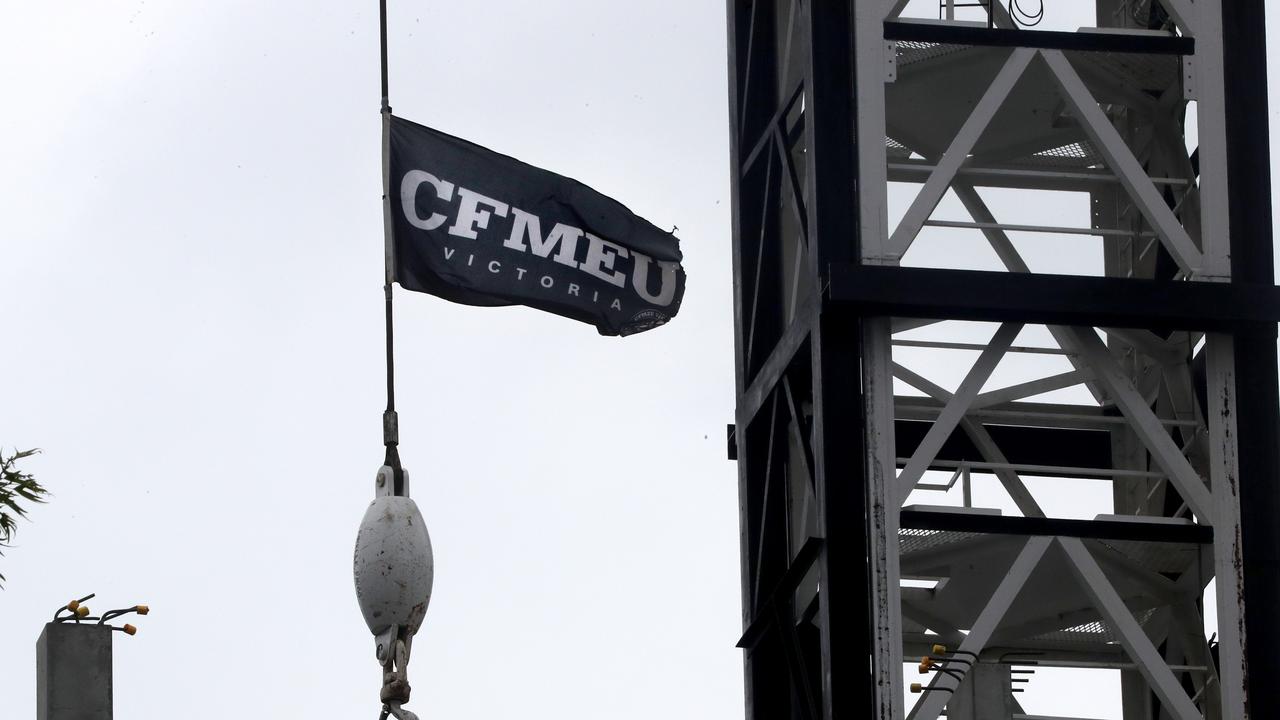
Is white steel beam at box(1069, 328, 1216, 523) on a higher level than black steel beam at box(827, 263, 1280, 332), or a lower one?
lower

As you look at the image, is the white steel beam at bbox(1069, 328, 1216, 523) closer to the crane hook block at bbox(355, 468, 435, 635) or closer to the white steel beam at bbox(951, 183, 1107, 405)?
the white steel beam at bbox(951, 183, 1107, 405)

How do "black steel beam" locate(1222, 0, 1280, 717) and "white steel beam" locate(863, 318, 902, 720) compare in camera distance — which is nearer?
"white steel beam" locate(863, 318, 902, 720)

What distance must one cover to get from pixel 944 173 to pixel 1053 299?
147cm

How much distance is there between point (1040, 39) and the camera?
26953mm

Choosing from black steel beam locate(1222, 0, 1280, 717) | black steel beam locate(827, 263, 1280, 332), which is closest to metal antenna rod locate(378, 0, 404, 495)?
black steel beam locate(827, 263, 1280, 332)

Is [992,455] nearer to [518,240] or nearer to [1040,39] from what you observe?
[1040,39]

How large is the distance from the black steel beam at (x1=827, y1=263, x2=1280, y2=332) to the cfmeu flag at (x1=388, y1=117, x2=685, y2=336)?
13.9ft

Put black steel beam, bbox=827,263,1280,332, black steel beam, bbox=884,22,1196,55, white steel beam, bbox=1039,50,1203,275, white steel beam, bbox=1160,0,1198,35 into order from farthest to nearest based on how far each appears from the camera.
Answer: white steel beam, bbox=1160,0,1198,35, black steel beam, bbox=884,22,1196,55, white steel beam, bbox=1039,50,1203,275, black steel beam, bbox=827,263,1280,332

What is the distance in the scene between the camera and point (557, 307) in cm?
2956

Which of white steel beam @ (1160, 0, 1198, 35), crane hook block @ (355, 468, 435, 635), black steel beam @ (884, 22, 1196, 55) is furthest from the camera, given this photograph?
white steel beam @ (1160, 0, 1198, 35)

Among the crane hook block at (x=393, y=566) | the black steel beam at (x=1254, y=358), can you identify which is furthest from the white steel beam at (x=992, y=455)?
the crane hook block at (x=393, y=566)

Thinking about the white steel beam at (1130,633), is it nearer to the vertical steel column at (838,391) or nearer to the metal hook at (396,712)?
the vertical steel column at (838,391)

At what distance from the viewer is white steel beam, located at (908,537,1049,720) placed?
25.1 meters

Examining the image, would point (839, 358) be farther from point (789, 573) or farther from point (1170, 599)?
point (1170, 599)
